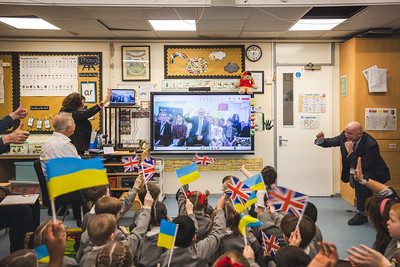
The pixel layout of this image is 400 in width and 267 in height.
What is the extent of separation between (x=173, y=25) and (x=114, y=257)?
12.3 feet

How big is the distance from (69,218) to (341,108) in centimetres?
462

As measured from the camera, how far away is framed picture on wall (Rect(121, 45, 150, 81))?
516 centimetres

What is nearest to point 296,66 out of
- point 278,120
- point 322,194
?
point 278,120

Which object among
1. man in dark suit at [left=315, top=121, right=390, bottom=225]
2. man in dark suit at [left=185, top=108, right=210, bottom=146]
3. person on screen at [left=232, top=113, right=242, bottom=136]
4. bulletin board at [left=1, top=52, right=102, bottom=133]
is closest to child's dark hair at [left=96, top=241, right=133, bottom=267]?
man in dark suit at [left=315, top=121, right=390, bottom=225]

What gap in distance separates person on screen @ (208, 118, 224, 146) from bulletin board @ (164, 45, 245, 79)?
2.74 feet

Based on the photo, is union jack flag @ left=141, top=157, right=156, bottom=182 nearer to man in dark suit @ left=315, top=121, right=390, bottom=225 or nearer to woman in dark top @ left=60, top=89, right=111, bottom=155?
woman in dark top @ left=60, top=89, right=111, bottom=155

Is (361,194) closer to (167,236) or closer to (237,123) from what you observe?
(237,123)

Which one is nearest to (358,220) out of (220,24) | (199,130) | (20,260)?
(199,130)

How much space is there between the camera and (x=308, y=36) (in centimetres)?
505

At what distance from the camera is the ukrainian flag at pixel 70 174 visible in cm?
143

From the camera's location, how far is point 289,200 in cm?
176

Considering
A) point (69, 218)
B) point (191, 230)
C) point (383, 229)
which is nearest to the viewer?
point (191, 230)

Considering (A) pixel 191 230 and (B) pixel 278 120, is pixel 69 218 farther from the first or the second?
(B) pixel 278 120

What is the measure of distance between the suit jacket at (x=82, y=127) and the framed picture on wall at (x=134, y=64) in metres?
1.39
